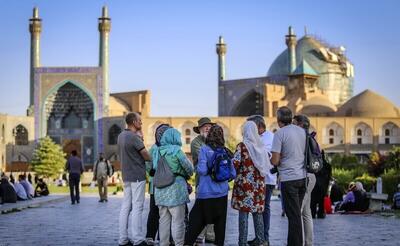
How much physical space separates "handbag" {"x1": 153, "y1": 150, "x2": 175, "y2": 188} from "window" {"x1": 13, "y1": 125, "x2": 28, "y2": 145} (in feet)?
135

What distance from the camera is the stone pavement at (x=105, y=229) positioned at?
7.43m

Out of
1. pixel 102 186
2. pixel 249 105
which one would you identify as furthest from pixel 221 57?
pixel 102 186

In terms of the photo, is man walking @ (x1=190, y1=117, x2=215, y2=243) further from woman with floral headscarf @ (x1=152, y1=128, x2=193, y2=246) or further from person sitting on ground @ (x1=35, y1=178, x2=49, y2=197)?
person sitting on ground @ (x1=35, y1=178, x2=49, y2=197)

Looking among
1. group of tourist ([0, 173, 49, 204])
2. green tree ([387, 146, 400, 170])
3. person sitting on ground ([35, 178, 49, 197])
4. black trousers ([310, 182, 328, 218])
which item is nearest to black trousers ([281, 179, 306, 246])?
Result: black trousers ([310, 182, 328, 218])

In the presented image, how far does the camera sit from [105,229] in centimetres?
877

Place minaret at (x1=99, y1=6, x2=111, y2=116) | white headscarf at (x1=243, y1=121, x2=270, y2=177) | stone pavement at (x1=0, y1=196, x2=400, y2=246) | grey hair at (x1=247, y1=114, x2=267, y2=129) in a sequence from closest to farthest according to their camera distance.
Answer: white headscarf at (x1=243, y1=121, x2=270, y2=177) < grey hair at (x1=247, y1=114, x2=267, y2=129) < stone pavement at (x1=0, y1=196, x2=400, y2=246) < minaret at (x1=99, y1=6, x2=111, y2=116)

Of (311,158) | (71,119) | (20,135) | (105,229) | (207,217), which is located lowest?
(105,229)

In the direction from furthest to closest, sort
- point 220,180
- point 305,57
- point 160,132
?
point 305,57 → point 160,132 → point 220,180

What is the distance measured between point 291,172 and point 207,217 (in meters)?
0.86

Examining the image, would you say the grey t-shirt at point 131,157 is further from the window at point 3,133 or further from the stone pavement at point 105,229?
the window at point 3,133

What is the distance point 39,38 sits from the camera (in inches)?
→ 1886

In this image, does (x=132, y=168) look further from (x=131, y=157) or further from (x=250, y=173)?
(x=250, y=173)

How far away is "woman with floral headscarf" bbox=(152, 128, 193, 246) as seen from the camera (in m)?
6.41

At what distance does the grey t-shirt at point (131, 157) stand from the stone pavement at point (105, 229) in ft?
2.49
